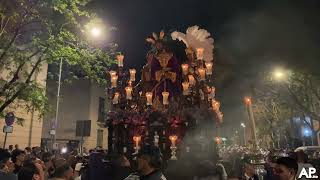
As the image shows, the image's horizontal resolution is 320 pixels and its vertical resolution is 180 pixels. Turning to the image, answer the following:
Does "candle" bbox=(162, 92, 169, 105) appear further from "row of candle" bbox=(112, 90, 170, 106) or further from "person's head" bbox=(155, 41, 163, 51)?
"person's head" bbox=(155, 41, 163, 51)

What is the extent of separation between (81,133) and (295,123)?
122 feet

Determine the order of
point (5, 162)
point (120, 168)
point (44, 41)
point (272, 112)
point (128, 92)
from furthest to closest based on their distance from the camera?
point (272, 112) → point (128, 92) → point (44, 41) → point (120, 168) → point (5, 162)

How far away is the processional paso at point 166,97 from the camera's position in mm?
13164

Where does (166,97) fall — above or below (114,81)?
below

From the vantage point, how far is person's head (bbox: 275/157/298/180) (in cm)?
394

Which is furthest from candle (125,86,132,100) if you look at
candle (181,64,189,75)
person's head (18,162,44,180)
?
person's head (18,162,44,180)

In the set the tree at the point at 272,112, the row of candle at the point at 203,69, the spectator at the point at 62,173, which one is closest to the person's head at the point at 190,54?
the row of candle at the point at 203,69

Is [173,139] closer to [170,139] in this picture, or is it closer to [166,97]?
[170,139]

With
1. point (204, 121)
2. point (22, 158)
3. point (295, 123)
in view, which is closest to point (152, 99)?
point (204, 121)

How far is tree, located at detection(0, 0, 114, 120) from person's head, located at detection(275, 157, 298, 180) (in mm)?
9733

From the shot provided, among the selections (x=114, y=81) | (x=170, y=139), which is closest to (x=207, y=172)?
(x=170, y=139)

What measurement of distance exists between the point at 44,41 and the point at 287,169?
10291 mm

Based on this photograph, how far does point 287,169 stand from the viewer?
155 inches

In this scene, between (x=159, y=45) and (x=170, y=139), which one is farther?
(x=159, y=45)
